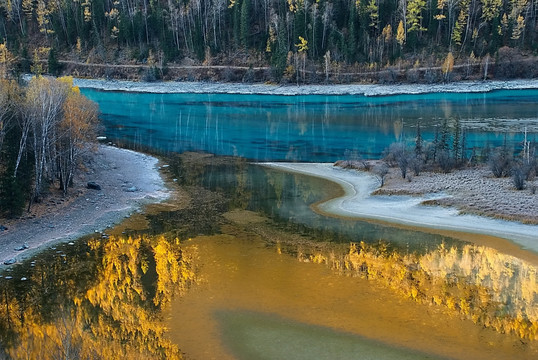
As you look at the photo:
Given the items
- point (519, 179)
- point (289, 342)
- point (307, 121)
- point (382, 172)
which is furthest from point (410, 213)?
point (307, 121)

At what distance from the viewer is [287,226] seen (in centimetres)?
3023

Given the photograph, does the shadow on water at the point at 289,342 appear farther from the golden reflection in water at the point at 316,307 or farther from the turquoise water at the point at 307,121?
the turquoise water at the point at 307,121

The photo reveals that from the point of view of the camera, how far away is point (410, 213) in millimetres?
31125

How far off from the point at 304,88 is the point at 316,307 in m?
88.5

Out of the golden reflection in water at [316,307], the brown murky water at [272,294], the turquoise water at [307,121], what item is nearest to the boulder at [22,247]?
the brown murky water at [272,294]

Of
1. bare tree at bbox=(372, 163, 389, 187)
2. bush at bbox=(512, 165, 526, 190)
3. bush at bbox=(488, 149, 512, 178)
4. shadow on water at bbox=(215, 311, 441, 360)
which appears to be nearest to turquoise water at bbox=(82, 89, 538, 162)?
bare tree at bbox=(372, 163, 389, 187)

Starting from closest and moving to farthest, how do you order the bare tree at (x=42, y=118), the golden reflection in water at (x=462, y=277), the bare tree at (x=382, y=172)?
the golden reflection in water at (x=462, y=277), the bare tree at (x=42, y=118), the bare tree at (x=382, y=172)

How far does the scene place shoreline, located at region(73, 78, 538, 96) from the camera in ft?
322

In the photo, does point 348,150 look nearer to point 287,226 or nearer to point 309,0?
point 287,226

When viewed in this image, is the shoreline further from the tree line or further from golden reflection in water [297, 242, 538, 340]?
golden reflection in water [297, 242, 538, 340]

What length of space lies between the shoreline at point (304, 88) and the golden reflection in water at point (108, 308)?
7956 cm

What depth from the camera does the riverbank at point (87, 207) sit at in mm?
26941

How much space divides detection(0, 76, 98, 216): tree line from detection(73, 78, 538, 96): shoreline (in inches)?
2825

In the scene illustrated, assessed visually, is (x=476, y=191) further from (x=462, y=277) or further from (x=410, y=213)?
(x=462, y=277)
